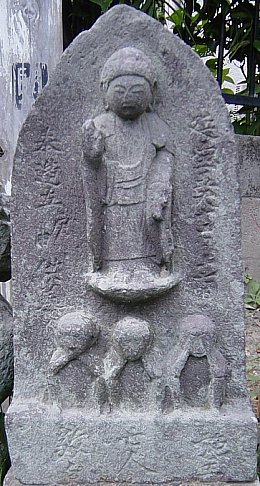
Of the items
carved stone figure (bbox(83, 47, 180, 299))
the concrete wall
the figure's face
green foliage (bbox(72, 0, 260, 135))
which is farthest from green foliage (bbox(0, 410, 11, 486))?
green foliage (bbox(72, 0, 260, 135))

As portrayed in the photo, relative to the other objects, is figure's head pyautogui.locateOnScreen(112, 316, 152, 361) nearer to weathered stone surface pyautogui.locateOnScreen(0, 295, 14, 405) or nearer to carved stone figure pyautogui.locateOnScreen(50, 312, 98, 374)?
carved stone figure pyautogui.locateOnScreen(50, 312, 98, 374)

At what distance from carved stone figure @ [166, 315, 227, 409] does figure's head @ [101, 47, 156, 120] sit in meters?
0.69

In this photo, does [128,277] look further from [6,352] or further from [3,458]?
[3,458]

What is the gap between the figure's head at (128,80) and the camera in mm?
1687

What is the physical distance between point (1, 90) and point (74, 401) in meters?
1.78

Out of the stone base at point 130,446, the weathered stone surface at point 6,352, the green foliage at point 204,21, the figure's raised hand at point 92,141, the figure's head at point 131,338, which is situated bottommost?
the stone base at point 130,446

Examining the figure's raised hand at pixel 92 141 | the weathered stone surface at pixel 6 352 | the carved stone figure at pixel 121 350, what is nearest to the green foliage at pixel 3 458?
the weathered stone surface at pixel 6 352

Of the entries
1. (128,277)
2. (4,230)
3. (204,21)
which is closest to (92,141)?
(128,277)

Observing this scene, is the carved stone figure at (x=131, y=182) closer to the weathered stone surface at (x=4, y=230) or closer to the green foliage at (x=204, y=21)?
the weathered stone surface at (x=4, y=230)

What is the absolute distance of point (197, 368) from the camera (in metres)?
1.84

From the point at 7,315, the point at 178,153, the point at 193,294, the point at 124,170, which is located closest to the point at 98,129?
the point at 124,170

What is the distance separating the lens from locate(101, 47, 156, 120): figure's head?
1687 mm

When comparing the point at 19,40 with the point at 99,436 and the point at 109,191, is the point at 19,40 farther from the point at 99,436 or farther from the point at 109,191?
the point at 99,436

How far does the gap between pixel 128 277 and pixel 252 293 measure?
2831mm
